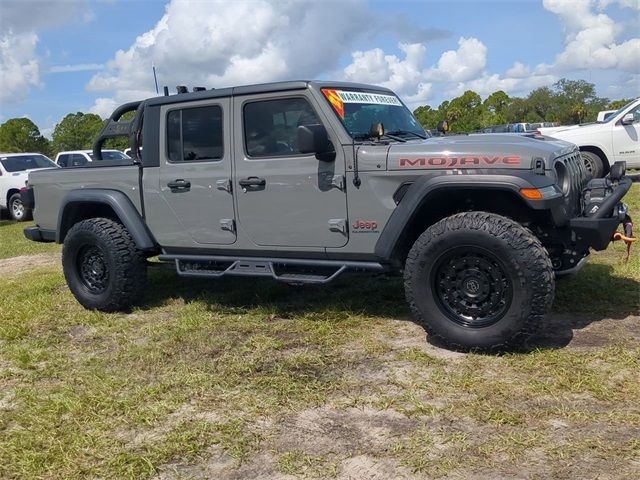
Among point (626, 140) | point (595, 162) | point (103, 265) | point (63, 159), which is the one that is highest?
point (63, 159)

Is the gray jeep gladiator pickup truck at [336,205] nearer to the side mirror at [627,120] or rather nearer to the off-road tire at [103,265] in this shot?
the off-road tire at [103,265]

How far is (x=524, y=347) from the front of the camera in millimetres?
4234

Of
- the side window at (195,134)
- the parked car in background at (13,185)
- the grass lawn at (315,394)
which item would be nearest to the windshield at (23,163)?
the parked car in background at (13,185)

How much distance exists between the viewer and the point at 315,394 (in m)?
3.75

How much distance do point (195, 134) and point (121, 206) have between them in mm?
952

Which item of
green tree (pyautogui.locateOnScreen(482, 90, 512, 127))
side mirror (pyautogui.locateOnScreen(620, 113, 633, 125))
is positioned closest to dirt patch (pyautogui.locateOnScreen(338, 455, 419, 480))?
side mirror (pyautogui.locateOnScreen(620, 113, 633, 125))

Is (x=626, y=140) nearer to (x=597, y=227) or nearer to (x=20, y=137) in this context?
(x=597, y=227)

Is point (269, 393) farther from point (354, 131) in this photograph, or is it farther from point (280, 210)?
point (354, 131)

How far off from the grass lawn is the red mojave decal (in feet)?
4.01

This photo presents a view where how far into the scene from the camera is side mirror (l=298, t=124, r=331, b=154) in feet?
14.6

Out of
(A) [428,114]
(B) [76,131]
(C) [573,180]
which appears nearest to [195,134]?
(C) [573,180]

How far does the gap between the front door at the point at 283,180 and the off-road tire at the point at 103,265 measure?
1.24 metres

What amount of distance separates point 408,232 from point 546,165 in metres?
1.04

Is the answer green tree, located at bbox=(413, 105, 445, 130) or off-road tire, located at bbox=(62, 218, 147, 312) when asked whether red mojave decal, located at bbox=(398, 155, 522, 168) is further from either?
green tree, located at bbox=(413, 105, 445, 130)
